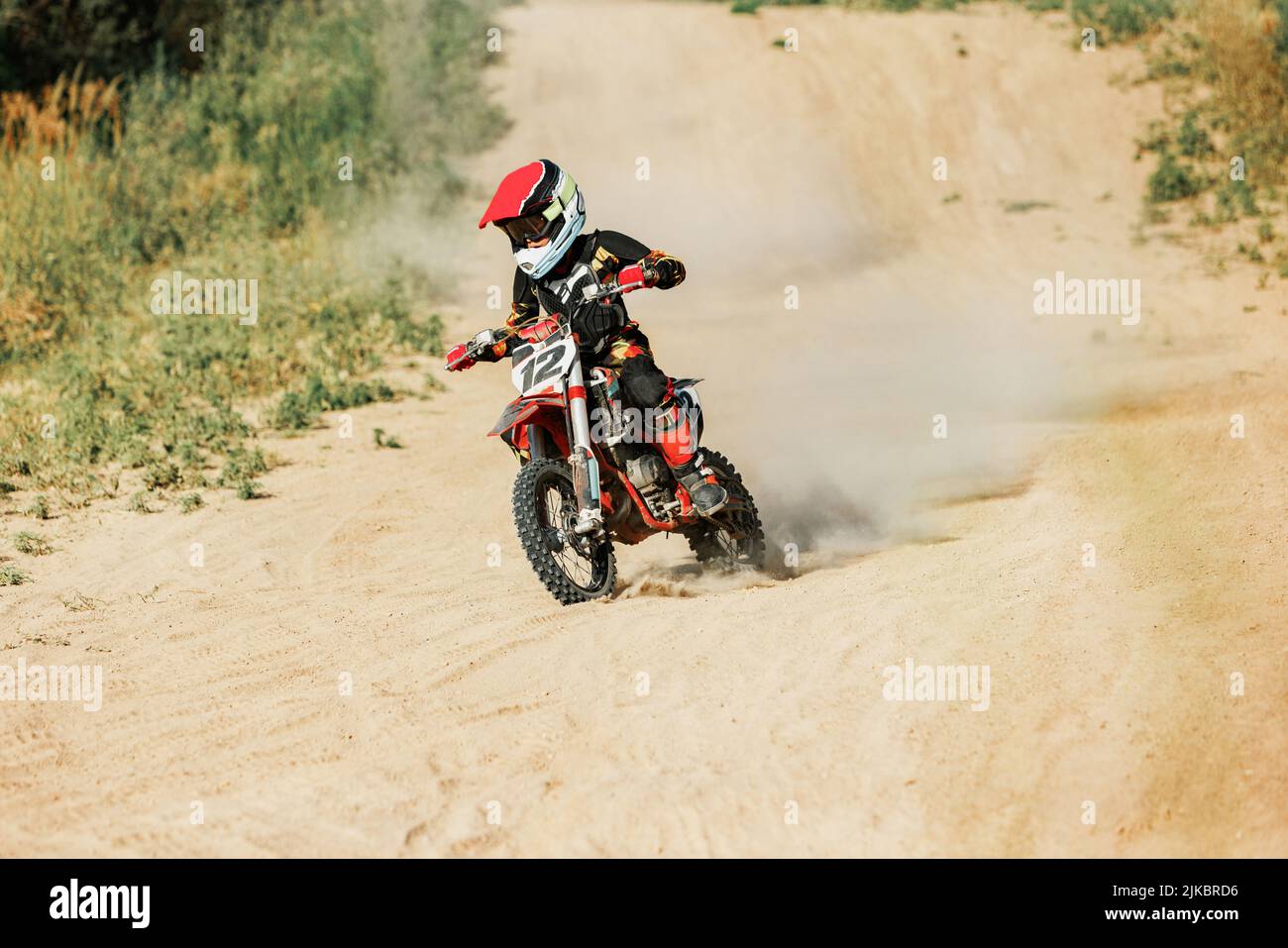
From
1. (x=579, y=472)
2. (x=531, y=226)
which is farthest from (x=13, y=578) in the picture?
(x=531, y=226)

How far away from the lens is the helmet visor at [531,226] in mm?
7301

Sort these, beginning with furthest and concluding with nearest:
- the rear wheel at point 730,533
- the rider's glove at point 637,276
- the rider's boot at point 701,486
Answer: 1. the rear wheel at point 730,533
2. the rider's boot at point 701,486
3. the rider's glove at point 637,276

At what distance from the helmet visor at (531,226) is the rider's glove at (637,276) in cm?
51

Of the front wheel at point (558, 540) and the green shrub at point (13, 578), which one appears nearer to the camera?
the front wheel at point (558, 540)

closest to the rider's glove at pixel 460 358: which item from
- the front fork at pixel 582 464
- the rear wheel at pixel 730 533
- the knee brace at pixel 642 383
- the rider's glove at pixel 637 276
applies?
the front fork at pixel 582 464

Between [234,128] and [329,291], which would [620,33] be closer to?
[234,128]

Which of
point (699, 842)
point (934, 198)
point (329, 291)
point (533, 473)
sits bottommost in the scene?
point (699, 842)

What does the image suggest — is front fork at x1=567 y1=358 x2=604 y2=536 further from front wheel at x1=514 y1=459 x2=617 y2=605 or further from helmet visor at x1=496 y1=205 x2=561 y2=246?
helmet visor at x1=496 y1=205 x2=561 y2=246

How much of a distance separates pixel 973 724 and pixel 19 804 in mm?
3565

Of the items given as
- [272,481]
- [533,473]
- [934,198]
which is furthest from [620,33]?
[533,473]

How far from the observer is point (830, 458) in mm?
10289

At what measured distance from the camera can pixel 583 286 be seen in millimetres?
7477

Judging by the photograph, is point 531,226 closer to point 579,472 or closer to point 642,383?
point 642,383

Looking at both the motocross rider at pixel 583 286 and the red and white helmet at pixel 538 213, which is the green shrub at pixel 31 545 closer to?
the motocross rider at pixel 583 286
